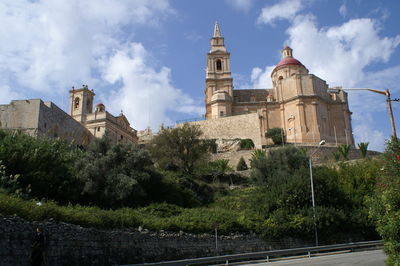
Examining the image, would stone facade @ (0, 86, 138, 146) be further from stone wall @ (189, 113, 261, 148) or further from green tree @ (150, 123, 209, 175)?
stone wall @ (189, 113, 261, 148)

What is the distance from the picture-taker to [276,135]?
166 ft

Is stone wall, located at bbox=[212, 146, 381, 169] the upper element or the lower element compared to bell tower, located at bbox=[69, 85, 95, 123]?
lower

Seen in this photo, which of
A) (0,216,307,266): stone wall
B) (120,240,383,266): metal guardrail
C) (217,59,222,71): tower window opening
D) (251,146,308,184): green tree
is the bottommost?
(120,240,383,266): metal guardrail

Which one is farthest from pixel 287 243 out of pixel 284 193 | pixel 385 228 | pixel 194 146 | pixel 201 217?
pixel 194 146

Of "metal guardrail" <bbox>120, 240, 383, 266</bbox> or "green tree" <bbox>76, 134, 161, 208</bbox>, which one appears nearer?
"metal guardrail" <bbox>120, 240, 383, 266</bbox>

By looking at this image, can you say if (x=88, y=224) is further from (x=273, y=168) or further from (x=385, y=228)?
(x=273, y=168)

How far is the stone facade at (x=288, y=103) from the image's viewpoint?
53.8 meters

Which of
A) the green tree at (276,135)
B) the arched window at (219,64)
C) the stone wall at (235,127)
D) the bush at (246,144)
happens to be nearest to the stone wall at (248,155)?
the bush at (246,144)

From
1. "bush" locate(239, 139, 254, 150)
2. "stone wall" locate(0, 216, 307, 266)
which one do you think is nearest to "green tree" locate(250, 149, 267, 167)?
"bush" locate(239, 139, 254, 150)

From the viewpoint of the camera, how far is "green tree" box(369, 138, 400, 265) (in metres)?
8.58

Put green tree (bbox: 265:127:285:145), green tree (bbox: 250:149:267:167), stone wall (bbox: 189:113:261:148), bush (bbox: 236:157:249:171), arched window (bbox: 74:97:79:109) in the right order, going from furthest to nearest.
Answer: arched window (bbox: 74:97:79:109)
green tree (bbox: 265:127:285:145)
stone wall (bbox: 189:113:261:148)
bush (bbox: 236:157:249:171)
green tree (bbox: 250:149:267:167)

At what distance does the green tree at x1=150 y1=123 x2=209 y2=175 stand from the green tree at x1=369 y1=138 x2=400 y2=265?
21.2 metres

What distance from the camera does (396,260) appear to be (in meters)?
8.24

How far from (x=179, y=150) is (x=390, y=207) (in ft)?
74.6
